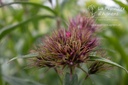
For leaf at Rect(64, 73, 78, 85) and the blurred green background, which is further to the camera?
the blurred green background

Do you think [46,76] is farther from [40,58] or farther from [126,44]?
[40,58]

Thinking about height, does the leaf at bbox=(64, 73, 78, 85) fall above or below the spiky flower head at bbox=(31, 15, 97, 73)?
below

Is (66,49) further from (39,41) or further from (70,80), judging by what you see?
(39,41)

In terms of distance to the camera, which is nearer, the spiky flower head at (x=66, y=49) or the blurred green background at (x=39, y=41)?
the spiky flower head at (x=66, y=49)

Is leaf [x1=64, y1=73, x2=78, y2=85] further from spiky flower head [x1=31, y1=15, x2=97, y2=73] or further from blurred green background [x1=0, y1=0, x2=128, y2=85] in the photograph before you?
blurred green background [x1=0, y1=0, x2=128, y2=85]

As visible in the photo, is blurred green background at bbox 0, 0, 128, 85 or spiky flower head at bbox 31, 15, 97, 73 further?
blurred green background at bbox 0, 0, 128, 85

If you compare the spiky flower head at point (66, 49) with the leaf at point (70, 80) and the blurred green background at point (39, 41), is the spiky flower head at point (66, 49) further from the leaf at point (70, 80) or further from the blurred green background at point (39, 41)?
the blurred green background at point (39, 41)

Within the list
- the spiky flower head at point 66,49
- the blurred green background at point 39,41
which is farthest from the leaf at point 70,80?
the blurred green background at point 39,41

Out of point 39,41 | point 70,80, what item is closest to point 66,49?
point 70,80

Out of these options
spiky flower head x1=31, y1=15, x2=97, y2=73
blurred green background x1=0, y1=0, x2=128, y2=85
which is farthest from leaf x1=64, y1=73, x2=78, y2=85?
blurred green background x1=0, y1=0, x2=128, y2=85
